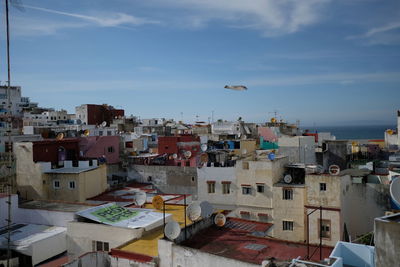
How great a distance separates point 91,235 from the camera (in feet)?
64.1

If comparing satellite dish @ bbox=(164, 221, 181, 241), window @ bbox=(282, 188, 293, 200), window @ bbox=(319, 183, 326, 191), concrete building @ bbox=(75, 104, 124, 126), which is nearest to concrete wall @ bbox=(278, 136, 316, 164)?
window @ bbox=(282, 188, 293, 200)

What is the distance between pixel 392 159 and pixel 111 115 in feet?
187

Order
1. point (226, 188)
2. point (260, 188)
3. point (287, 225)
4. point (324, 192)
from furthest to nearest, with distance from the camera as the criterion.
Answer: point (226, 188) → point (260, 188) → point (287, 225) → point (324, 192)

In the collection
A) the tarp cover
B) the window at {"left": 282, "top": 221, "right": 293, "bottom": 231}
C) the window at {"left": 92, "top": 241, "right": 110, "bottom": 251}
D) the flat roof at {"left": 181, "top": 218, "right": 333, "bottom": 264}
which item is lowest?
the window at {"left": 282, "top": 221, "right": 293, "bottom": 231}

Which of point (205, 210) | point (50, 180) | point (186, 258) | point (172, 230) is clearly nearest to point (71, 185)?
point (50, 180)

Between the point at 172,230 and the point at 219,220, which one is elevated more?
the point at 172,230

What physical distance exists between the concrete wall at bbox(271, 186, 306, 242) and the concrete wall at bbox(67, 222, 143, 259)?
41.1 feet

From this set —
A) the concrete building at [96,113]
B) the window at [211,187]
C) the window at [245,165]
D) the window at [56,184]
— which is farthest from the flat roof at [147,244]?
the concrete building at [96,113]

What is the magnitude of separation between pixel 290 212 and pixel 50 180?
67.6 ft

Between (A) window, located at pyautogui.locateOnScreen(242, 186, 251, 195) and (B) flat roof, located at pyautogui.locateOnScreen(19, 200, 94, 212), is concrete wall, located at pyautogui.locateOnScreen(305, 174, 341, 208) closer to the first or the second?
(A) window, located at pyautogui.locateOnScreen(242, 186, 251, 195)

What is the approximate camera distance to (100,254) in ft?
56.7

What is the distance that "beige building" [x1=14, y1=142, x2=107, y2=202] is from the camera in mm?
29680

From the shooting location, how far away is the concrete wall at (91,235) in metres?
18.7

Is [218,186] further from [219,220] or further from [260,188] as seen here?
[219,220]
